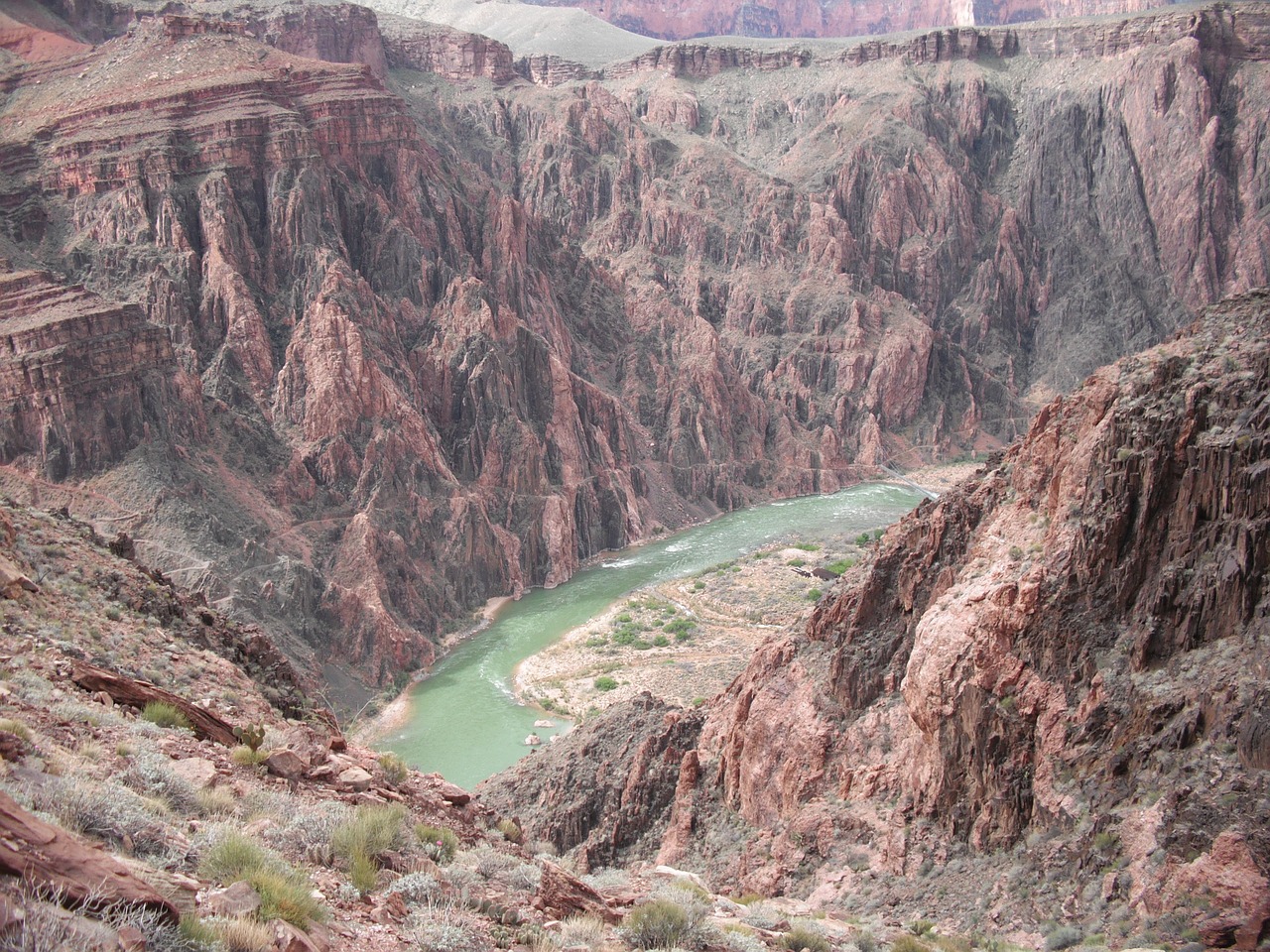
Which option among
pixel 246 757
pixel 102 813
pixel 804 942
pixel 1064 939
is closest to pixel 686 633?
pixel 1064 939

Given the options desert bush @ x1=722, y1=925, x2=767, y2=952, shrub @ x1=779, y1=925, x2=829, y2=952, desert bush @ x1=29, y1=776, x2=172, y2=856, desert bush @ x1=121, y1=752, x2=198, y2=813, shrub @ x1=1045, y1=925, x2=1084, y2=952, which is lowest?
shrub @ x1=1045, y1=925, x2=1084, y2=952

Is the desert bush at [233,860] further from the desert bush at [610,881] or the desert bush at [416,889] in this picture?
the desert bush at [610,881]

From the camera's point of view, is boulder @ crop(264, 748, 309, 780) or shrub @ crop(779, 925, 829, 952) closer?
boulder @ crop(264, 748, 309, 780)

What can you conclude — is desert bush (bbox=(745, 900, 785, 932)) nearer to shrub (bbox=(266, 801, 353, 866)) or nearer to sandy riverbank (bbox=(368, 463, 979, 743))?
shrub (bbox=(266, 801, 353, 866))

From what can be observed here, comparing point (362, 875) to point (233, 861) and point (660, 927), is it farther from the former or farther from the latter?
point (660, 927)

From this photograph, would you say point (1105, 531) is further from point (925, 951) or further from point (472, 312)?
point (472, 312)

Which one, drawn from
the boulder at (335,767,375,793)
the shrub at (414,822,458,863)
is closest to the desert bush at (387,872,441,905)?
the shrub at (414,822,458,863)

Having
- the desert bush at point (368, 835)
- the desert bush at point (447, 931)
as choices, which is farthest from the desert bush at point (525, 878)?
the desert bush at point (447, 931)
